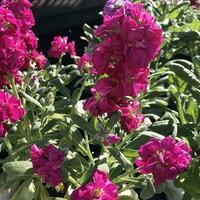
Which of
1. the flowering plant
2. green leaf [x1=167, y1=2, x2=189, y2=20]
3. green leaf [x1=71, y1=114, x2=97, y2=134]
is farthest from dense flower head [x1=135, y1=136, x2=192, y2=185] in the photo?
green leaf [x1=167, y1=2, x2=189, y2=20]

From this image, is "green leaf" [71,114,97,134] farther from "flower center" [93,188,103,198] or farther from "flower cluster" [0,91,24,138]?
"flower center" [93,188,103,198]

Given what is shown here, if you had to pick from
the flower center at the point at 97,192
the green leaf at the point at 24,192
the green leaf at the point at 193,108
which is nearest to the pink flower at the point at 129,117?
the flower center at the point at 97,192

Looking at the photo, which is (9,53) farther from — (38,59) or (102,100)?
(38,59)

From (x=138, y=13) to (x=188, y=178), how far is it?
63 centimetres

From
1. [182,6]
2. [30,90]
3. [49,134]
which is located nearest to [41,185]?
[49,134]

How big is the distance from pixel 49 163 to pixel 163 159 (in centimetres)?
29

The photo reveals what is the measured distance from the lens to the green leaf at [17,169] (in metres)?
1.30

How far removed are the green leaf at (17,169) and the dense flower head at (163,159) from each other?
0.34 m

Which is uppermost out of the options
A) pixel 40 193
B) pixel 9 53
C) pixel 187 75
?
pixel 9 53

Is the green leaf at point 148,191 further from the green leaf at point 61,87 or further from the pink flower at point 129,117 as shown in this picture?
the green leaf at point 61,87

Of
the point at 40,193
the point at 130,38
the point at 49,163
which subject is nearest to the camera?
the point at 130,38

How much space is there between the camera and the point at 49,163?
117 cm

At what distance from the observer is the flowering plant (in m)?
1.12

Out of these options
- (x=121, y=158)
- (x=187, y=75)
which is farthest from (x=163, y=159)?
(x=187, y=75)
